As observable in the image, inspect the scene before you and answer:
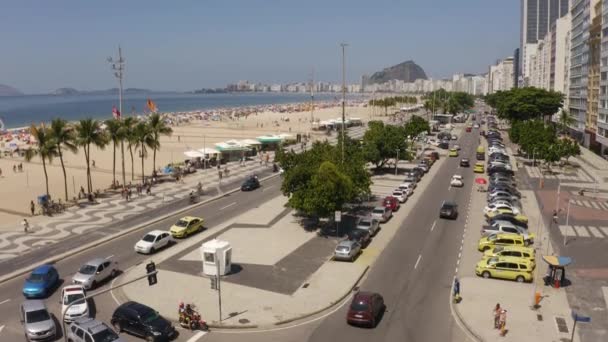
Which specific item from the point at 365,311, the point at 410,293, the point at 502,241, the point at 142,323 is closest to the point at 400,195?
the point at 502,241

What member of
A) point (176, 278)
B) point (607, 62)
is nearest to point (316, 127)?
point (607, 62)

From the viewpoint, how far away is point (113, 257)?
32188 millimetres

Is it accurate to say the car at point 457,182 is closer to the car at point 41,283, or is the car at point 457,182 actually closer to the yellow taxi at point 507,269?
the yellow taxi at point 507,269

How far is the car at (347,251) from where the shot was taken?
30328 mm

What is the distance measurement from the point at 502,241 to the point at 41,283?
26.4 meters

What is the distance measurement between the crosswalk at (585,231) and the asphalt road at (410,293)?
7.17 m

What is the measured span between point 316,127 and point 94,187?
245 ft

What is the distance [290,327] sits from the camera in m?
22.0

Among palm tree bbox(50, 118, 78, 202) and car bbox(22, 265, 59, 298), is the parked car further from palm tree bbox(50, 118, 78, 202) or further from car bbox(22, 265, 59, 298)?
palm tree bbox(50, 118, 78, 202)

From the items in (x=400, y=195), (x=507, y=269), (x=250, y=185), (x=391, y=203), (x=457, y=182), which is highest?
(x=457, y=182)

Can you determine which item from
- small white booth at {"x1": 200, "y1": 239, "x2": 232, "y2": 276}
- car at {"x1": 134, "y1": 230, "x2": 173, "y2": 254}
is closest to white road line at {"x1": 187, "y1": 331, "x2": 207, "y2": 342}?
small white booth at {"x1": 200, "y1": 239, "x2": 232, "y2": 276}

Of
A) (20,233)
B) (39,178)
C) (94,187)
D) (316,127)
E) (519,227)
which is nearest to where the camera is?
(519,227)

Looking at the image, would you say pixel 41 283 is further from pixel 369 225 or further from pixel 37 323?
pixel 369 225

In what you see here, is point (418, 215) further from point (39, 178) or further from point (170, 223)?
point (39, 178)
